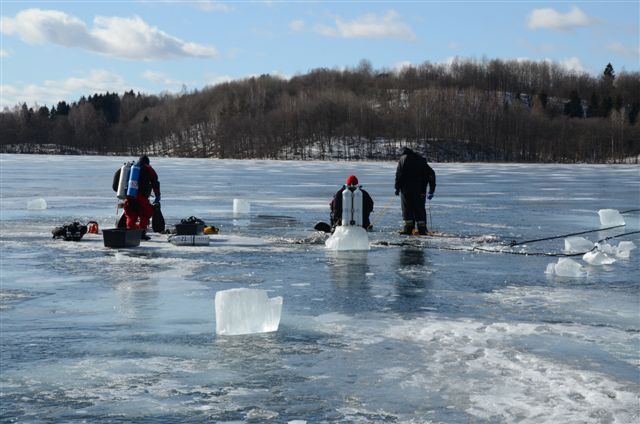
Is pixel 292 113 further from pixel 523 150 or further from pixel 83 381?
pixel 83 381

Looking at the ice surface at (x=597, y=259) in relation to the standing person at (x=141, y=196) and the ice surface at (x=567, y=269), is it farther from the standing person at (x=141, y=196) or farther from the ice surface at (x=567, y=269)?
the standing person at (x=141, y=196)

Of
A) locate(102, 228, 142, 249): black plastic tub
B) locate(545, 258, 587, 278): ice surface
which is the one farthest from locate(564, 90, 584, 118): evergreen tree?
locate(545, 258, 587, 278): ice surface

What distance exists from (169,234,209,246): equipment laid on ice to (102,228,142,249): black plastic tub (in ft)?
2.38

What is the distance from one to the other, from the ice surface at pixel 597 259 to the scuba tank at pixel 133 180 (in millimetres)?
7765

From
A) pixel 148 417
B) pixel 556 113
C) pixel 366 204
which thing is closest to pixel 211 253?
pixel 366 204

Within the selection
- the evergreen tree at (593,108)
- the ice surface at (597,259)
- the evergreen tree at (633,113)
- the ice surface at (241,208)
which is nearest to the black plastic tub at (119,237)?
the ice surface at (241,208)

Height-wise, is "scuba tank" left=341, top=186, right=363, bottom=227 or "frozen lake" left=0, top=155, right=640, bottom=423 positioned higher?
"scuba tank" left=341, top=186, right=363, bottom=227

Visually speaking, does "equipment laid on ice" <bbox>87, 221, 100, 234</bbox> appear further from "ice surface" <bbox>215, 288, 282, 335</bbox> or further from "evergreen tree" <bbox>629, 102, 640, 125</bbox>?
"evergreen tree" <bbox>629, 102, 640, 125</bbox>

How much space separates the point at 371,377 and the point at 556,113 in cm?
15935

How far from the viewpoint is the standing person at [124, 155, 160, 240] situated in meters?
14.7

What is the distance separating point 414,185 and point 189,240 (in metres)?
4.64

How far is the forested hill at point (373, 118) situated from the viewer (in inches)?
5197

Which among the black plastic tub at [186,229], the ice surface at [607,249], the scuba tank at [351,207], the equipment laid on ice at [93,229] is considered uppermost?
the scuba tank at [351,207]

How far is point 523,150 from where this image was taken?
134 m
